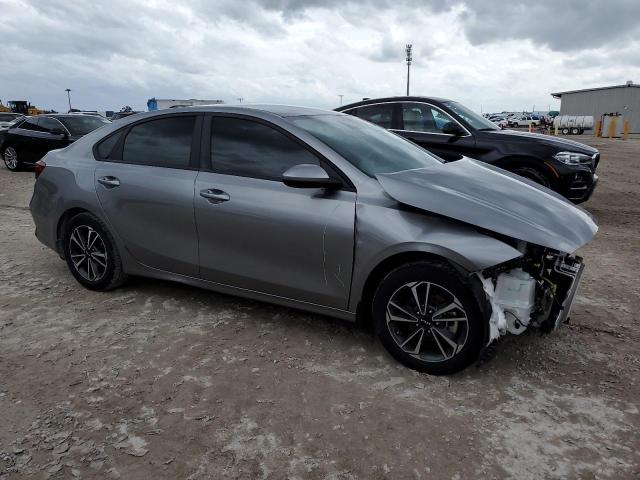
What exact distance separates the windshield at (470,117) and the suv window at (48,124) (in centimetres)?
937

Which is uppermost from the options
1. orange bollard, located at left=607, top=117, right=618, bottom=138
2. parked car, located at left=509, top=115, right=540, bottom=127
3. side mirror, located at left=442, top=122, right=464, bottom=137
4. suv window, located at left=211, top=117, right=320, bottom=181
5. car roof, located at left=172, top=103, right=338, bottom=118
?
parked car, located at left=509, top=115, right=540, bottom=127

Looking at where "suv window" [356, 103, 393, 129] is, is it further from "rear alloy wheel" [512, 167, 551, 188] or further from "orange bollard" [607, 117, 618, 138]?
"orange bollard" [607, 117, 618, 138]

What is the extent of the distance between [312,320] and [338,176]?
3.89 ft

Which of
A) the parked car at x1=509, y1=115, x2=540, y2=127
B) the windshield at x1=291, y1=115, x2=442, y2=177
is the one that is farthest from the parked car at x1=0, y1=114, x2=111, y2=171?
the parked car at x1=509, y1=115, x2=540, y2=127

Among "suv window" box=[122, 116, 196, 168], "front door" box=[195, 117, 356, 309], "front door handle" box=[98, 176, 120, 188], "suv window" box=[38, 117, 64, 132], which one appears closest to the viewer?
"front door" box=[195, 117, 356, 309]

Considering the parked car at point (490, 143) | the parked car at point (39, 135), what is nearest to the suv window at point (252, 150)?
the parked car at point (490, 143)

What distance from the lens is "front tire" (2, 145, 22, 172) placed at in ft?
43.2

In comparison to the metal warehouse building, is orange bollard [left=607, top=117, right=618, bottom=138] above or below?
below

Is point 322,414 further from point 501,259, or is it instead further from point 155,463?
point 501,259

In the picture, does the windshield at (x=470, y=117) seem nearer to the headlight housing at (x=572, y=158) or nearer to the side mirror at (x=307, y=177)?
→ the headlight housing at (x=572, y=158)

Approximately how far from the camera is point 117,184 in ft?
13.3

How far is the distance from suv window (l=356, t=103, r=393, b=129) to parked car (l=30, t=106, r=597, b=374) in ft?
11.7

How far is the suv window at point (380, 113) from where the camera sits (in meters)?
7.59

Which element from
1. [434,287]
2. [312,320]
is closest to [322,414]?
[434,287]
